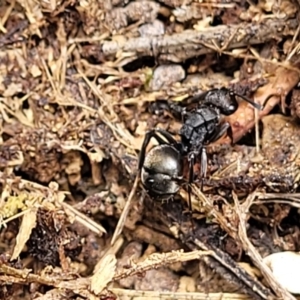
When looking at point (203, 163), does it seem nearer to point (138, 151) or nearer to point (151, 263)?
point (138, 151)

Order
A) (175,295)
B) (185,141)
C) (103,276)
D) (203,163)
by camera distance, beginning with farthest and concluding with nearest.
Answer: (185,141)
(203,163)
(175,295)
(103,276)

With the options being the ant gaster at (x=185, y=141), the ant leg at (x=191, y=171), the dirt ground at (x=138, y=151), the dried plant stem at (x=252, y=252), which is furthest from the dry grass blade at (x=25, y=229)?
the dried plant stem at (x=252, y=252)

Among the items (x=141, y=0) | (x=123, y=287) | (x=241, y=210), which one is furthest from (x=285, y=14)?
(x=123, y=287)

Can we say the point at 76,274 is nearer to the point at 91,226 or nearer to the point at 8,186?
the point at 91,226

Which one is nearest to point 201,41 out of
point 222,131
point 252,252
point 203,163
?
point 222,131

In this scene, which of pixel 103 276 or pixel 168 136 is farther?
pixel 168 136

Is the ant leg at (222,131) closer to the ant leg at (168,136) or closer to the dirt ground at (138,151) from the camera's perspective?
the dirt ground at (138,151)
